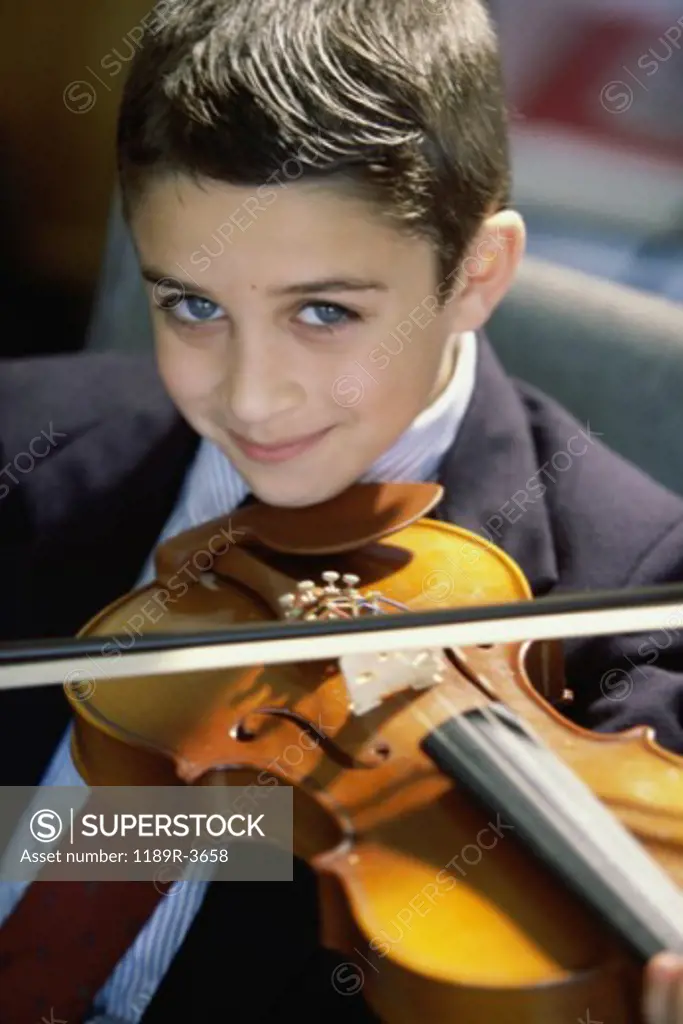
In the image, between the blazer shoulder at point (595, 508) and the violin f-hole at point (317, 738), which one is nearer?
the violin f-hole at point (317, 738)

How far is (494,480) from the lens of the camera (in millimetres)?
674

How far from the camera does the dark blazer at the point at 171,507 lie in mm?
604

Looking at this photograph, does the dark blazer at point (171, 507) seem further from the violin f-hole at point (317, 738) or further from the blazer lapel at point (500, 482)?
the violin f-hole at point (317, 738)

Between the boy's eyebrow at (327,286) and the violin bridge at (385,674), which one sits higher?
the boy's eyebrow at (327,286)

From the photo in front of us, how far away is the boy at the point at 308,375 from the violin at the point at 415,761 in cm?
3

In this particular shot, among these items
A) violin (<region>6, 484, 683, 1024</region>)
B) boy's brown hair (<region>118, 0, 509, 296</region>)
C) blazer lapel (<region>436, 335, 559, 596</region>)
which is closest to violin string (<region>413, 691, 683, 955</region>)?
violin (<region>6, 484, 683, 1024</region>)

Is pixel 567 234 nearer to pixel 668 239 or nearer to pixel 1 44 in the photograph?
pixel 668 239

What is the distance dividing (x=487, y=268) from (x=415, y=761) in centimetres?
27

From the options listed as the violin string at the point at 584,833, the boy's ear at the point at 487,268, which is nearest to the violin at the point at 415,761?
the violin string at the point at 584,833

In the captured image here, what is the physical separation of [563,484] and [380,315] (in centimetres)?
18

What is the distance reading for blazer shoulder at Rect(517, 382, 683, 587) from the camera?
64 cm

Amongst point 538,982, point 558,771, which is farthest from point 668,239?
point 538,982

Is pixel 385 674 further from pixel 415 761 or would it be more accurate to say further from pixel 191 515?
pixel 191 515

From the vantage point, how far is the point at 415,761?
52cm
